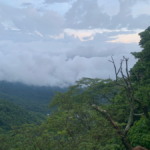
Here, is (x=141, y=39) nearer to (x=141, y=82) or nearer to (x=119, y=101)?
(x=141, y=82)

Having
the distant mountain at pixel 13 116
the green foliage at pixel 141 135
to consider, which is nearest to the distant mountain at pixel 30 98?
the distant mountain at pixel 13 116

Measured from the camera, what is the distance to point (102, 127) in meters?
6.79

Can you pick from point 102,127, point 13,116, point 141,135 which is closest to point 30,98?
point 13,116

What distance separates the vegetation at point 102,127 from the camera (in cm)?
530

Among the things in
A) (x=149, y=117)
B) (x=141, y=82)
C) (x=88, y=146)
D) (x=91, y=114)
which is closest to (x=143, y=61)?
(x=141, y=82)

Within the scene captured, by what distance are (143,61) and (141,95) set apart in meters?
4.74

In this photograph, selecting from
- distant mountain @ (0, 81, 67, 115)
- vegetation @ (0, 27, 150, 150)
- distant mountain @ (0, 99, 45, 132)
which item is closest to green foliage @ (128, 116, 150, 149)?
vegetation @ (0, 27, 150, 150)

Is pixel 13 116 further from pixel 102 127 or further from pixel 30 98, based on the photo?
pixel 30 98

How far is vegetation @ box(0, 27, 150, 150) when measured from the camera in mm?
5297

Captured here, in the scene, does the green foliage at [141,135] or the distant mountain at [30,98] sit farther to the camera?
the distant mountain at [30,98]

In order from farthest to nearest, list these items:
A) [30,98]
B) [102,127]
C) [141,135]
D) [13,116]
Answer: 1. [30,98]
2. [13,116]
3. [102,127]
4. [141,135]

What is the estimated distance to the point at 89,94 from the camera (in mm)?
20609

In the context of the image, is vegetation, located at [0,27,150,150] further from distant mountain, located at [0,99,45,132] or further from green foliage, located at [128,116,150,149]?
distant mountain, located at [0,99,45,132]

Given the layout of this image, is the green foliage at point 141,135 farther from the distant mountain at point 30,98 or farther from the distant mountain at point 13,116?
the distant mountain at point 30,98
